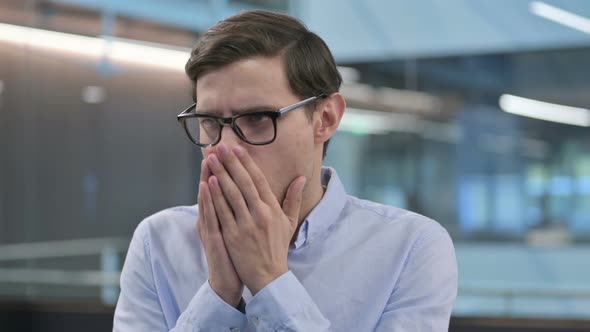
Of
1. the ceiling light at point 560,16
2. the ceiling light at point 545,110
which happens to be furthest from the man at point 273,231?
the ceiling light at point 560,16

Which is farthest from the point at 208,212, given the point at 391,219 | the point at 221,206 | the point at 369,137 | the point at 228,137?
the point at 369,137

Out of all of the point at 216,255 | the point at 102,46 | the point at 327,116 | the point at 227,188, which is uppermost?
the point at 102,46

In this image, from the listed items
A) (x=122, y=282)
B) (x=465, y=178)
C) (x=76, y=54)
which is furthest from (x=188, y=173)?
(x=122, y=282)

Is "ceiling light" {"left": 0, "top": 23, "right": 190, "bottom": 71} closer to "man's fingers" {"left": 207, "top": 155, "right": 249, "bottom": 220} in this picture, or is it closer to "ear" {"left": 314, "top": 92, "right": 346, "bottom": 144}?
"ear" {"left": 314, "top": 92, "right": 346, "bottom": 144}

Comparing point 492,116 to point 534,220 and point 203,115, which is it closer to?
point 534,220

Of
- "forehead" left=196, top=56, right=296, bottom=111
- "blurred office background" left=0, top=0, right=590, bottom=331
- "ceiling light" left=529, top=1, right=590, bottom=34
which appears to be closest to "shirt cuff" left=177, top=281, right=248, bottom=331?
"forehead" left=196, top=56, right=296, bottom=111

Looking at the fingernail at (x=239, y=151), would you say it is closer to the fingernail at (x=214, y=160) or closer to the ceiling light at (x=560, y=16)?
the fingernail at (x=214, y=160)

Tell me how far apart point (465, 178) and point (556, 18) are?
3.25ft

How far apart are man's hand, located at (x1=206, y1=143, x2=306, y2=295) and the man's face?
0.05 metres

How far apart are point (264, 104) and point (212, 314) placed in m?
0.36

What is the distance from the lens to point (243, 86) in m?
1.29

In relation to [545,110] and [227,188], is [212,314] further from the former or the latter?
[545,110]

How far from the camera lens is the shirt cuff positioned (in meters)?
1.25

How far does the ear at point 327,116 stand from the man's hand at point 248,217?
0.76 feet
